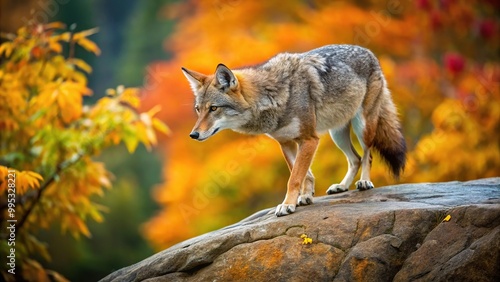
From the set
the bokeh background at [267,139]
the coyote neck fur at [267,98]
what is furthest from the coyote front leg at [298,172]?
the bokeh background at [267,139]

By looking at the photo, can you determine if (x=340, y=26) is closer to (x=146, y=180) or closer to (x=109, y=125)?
(x=109, y=125)

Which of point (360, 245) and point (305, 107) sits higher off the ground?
point (305, 107)

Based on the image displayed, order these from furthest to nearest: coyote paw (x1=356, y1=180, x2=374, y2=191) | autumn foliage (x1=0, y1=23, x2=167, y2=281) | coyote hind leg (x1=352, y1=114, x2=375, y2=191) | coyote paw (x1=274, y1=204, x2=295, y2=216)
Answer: autumn foliage (x1=0, y1=23, x2=167, y2=281), coyote hind leg (x1=352, y1=114, x2=375, y2=191), coyote paw (x1=356, y1=180, x2=374, y2=191), coyote paw (x1=274, y1=204, x2=295, y2=216)

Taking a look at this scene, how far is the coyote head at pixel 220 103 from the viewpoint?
280 inches

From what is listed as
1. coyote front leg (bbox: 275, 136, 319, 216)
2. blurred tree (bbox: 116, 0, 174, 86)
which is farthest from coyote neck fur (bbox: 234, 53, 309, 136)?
blurred tree (bbox: 116, 0, 174, 86)

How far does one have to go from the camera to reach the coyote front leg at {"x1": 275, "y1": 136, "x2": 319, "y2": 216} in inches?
→ 280

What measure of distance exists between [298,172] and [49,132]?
3.56m

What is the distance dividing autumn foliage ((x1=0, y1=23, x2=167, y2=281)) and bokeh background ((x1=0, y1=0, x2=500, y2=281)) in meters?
1.18

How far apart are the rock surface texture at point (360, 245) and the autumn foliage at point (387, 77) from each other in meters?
5.51

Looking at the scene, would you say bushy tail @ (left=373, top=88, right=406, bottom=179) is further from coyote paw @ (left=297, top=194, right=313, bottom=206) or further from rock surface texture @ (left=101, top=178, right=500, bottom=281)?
coyote paw @ (left=297, top=194, right=313, bottom=206)

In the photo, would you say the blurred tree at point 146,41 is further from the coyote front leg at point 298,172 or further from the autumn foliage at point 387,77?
the coyote front leg at point 298,172

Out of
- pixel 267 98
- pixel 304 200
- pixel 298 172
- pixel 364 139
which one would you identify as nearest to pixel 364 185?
pixel 364 139

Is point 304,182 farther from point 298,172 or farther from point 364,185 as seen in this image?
point 364,185

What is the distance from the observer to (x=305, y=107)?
7406 millimetres
